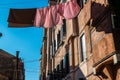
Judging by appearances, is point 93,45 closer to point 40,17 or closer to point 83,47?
point 40,17

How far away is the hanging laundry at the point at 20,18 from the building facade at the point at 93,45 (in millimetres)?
3581

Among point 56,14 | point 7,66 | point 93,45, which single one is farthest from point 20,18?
point 7,66

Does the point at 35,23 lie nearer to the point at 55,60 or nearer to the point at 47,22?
the point at 47,22

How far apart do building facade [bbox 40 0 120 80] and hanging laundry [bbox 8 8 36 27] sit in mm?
3581

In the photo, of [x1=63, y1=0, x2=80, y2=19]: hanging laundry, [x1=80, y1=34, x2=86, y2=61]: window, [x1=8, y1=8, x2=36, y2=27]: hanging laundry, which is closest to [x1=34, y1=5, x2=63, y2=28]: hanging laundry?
[x1=8, y1=8, x2=36, y2=27]: hanging laundry

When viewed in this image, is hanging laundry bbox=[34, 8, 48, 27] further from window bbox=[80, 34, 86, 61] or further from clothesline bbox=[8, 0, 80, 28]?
window bbox=[80, 34, 86, 61]

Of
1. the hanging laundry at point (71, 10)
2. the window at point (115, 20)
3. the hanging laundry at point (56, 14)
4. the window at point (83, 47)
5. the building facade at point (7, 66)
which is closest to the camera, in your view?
the window at point (115, 20)

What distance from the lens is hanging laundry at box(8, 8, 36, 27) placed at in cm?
1546

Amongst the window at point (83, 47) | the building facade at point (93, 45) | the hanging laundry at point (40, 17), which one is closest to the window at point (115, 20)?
the building facade at point (93, 45)

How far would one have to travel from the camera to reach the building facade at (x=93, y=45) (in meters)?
11.6

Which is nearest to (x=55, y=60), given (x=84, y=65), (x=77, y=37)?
(x=77, y=37)

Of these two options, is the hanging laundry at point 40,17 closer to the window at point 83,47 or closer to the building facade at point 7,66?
the window at point 83,47

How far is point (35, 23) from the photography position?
15484 millimetres

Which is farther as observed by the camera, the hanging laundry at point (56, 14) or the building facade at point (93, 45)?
the hanging laundry at point (56, 14)
